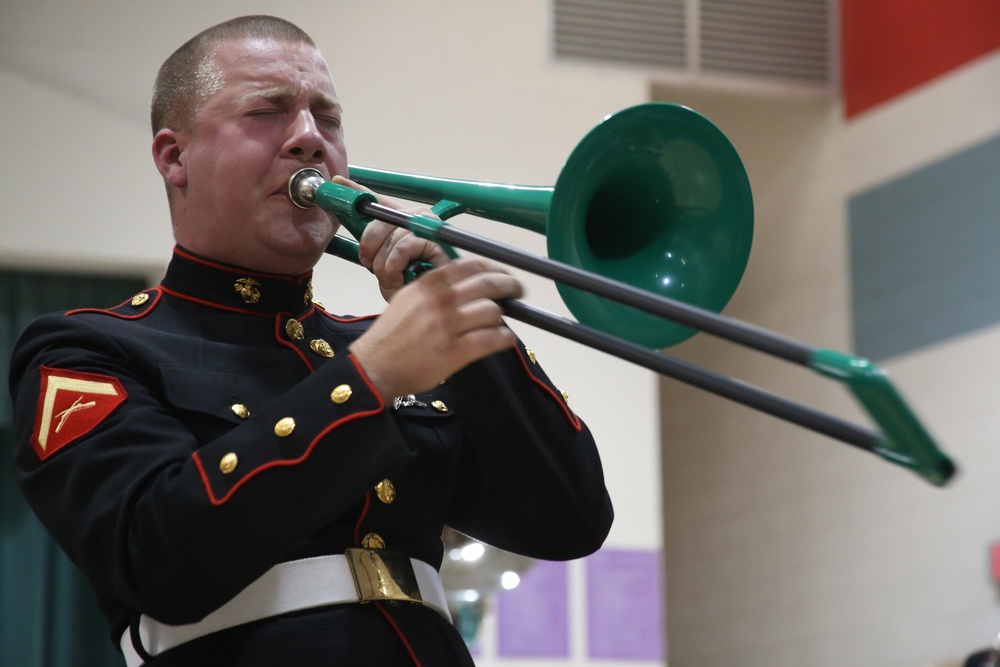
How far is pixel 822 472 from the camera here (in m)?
6.27

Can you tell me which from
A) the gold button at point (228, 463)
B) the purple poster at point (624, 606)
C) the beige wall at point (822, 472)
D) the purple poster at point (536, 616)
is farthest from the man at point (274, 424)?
the beige wall at point (822, 472)

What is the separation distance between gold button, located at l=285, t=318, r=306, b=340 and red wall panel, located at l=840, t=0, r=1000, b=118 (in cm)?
456

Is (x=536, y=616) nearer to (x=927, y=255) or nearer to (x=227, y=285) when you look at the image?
(x=927, y=255)

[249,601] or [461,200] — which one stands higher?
[461,200]

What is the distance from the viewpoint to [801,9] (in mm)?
6363

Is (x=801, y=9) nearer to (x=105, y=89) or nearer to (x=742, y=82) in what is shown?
(x=742, y=82)

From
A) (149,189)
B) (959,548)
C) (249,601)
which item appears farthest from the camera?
(959,548)

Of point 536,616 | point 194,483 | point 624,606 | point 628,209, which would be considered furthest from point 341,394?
point 624,606

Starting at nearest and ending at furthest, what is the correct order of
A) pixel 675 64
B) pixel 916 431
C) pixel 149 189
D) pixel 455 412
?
pixel 916 431, pixel 455 412, pixel 149 189, pixel 675 64

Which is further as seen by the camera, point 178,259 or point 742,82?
point 742,82

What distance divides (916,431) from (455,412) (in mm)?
653

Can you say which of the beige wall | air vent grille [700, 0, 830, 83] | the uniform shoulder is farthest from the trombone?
air vent grille [700, 0, 830, 83]

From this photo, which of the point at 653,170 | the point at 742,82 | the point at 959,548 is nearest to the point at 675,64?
the point at 742,82

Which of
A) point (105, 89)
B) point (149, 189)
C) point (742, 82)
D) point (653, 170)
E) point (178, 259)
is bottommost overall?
point (178, 259)
